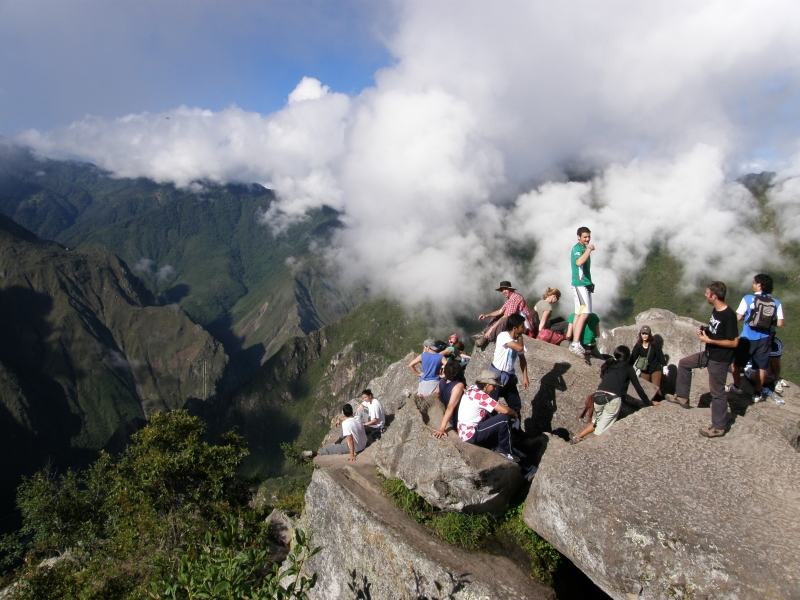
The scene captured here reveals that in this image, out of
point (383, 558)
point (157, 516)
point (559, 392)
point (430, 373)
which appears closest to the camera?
point (383, 558)

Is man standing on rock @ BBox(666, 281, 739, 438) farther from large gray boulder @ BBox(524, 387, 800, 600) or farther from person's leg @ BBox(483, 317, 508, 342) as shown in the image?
person's leg @ BBox(483, 317, 508, 342)

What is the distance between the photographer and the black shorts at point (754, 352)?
1145 cm

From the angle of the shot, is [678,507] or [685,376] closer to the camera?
[678,507]

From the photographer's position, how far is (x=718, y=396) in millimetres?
10312

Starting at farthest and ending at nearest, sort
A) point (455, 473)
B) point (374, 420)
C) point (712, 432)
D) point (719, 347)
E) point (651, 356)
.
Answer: point (374, 420) < point (651, 356) < point (719, 347) < point (455, 473) < point (712, 432)

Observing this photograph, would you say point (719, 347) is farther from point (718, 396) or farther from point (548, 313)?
point (548, 313)

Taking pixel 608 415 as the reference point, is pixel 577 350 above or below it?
above

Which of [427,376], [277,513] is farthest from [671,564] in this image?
[277,513]

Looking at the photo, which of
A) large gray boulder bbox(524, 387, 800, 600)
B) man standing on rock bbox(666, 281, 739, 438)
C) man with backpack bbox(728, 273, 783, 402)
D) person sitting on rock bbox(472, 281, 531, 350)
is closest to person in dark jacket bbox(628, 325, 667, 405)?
man with backpack bbox(728, 273, 783, 402)

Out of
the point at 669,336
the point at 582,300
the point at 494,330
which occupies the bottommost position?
the point at 669,336

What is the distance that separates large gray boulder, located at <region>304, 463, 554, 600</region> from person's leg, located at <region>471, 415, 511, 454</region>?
2446 mm

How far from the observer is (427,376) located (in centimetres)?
1520

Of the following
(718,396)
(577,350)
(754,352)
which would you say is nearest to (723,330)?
(718,396)

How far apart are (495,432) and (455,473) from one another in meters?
1.52
